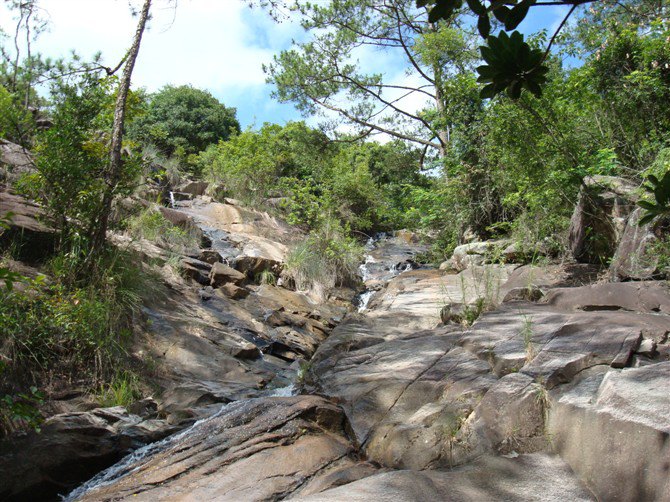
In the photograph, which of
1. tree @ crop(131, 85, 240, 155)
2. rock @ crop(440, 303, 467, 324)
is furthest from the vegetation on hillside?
tree @ crop(131, 85, 240, 155)

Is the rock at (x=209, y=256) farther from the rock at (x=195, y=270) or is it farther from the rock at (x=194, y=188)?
the rock at (x=194, y=188)

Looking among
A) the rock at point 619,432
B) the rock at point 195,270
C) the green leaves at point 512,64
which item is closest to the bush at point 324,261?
the rock at point 195,270

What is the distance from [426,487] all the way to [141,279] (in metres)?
5.56

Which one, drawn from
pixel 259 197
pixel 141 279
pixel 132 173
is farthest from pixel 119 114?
pixel 259 197

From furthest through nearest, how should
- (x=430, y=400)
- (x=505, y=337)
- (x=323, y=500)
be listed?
(x=505, y=337)
(x=430, y=400)
(x=323, y=500)

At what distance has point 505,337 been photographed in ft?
15.4

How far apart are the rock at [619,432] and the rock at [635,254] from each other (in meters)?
3.69

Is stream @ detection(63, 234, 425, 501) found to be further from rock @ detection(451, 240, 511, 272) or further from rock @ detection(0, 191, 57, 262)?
rock @ detection(0, 191, 57, 262)

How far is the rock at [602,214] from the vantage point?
25.9 feet

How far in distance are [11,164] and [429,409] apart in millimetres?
8961

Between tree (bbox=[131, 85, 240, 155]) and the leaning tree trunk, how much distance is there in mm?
15367

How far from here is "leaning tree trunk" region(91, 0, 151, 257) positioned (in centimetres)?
652

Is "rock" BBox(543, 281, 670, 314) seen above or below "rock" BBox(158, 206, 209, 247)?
below

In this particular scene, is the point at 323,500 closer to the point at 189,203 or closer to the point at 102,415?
the point at 102,415
